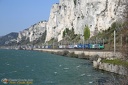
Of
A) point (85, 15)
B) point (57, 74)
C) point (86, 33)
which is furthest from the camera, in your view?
point (85, 15)

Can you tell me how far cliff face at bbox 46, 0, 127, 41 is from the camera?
109812 millimetres

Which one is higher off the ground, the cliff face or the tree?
the cliff face

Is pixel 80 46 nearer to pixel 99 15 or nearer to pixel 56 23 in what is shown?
pixel 99 15

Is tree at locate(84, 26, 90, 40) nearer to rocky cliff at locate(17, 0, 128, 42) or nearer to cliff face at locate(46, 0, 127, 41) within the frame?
rocky cliff at locate(17, 0, 128, 42)

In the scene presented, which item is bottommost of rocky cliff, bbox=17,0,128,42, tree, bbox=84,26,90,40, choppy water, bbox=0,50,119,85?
choppy water, bbox=0,50,119,85

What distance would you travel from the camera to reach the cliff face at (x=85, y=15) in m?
110

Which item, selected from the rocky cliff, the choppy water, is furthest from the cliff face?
the choppy water

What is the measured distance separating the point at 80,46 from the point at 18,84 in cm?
8679

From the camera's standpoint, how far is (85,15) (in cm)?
13350

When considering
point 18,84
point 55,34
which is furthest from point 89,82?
point 55,34

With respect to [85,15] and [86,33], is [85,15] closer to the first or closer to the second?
[85,15]

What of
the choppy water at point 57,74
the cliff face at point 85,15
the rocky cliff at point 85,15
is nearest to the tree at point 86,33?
the rocky cliff at point 85,15

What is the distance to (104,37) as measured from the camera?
104 m

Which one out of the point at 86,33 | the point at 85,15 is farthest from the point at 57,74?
the point at 85,15
